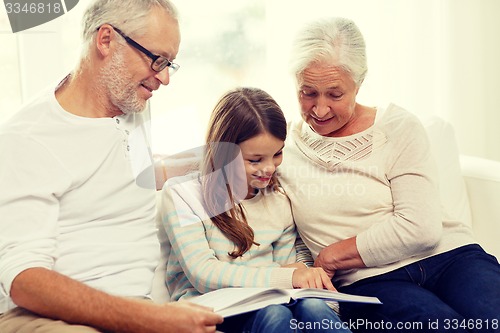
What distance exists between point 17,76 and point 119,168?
1082 millimetres

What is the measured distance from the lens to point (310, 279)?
1723mm

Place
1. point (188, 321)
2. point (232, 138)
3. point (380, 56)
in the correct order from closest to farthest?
1. point (188, 321)
2. point (232, 138)
3. point (380, 56)

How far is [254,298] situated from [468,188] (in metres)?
0.91

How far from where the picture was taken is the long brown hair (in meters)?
1.79

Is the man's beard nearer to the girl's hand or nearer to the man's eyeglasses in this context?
the man's eyeglasses

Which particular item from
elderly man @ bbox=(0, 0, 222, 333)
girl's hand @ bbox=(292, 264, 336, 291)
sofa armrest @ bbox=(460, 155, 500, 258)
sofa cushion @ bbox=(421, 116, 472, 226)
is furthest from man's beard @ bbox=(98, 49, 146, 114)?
sofa armrest @ bbox=(460, 155, 500, 258)

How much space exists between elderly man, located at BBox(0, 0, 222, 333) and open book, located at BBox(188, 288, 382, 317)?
6 cm

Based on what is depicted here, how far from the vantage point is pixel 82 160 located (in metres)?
1.64

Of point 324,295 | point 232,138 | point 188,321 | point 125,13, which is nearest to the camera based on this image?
point 188,321

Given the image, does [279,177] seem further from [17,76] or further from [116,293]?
[17,76]

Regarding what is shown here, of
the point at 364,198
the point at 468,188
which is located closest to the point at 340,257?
the point at 364,198

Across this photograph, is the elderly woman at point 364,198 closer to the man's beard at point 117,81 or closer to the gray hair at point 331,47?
the gray hair at point 331,47

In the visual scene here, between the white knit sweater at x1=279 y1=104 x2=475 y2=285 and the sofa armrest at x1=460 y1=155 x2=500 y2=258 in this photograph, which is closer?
the white knit sweater at x1=279 y1=104 x2=475 y2=285

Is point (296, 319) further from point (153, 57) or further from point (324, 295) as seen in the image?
point (153, 57)
